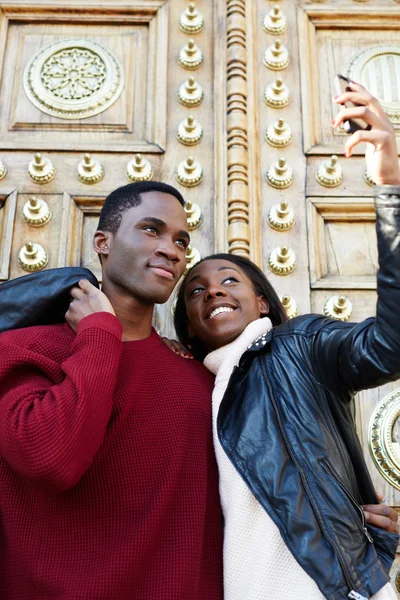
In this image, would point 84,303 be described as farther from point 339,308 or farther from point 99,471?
point 339,308

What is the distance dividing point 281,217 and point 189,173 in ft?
0.88

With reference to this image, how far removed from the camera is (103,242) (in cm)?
155

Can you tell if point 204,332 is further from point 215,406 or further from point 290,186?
point 290,186

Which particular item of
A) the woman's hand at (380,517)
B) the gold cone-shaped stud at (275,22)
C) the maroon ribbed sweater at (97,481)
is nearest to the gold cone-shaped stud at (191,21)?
the gold cone-shaped stud at (275,22)

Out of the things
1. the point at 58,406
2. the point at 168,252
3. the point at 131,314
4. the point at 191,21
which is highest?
the point at 191,21

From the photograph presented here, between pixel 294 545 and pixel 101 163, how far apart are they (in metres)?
1.25

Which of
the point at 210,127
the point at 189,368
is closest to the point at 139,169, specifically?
the point at 210,127

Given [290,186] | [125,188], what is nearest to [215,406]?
[125,188]

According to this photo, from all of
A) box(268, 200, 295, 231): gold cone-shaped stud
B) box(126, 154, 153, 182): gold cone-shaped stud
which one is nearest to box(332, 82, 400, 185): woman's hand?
box(268, 200, 295, 231): gold cone-shaped stud

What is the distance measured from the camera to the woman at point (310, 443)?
1.08m

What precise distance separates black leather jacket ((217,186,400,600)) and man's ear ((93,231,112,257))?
0.39m

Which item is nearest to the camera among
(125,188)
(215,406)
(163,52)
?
(215,406)

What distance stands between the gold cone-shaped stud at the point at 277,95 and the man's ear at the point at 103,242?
0.80m

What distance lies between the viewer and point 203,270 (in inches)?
62.1
